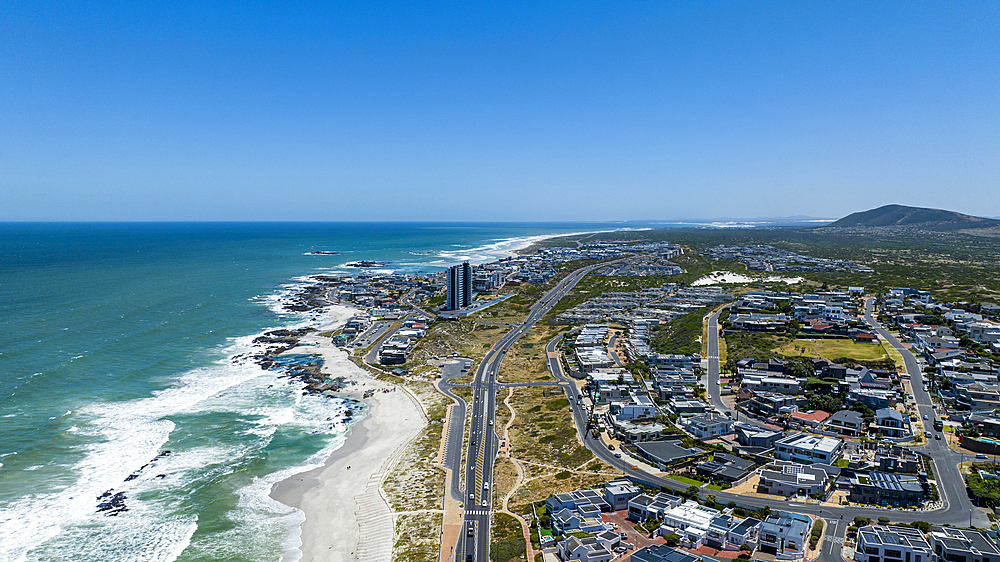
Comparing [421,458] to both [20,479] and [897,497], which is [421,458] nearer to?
[20,479]

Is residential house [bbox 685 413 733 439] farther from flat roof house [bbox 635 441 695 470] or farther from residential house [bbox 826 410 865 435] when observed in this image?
residential house [bbox 826 410 865 435]

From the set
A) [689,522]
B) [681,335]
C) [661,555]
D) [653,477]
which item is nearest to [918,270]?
[681,335]

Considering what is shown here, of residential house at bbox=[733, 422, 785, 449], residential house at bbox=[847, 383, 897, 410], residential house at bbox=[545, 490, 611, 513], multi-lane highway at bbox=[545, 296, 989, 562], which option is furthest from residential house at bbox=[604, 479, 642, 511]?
residential house at bbox=[847, 383, 897, 410]

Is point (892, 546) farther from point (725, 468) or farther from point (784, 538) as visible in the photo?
point (725, 468)

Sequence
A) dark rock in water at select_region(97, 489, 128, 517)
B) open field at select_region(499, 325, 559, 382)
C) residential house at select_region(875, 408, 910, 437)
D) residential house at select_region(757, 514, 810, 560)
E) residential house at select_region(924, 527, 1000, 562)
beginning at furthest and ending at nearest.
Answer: open field at select_region(499, 325, 559, 382), residential house at select_region(875, 408, 910, 437), dark rock in water at select_region(97, 489, 128, 517), residential house at select_region(757, 514, 810, 560), residential house at select_region(924, 527, 1000, 562)

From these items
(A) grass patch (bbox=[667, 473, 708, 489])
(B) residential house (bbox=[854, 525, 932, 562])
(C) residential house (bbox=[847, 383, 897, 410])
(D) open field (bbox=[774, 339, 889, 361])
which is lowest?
(A) grass patch (bbox=[667, 473, 708, 489])

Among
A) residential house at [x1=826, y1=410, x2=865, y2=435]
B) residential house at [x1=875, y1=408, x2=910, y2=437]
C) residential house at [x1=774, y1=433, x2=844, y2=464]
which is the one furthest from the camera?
residential house at [x1=826, y1=410, x2=865, y2=435]

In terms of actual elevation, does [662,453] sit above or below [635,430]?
below
